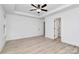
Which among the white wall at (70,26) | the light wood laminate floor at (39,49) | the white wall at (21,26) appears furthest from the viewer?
the white wall at (21,26)

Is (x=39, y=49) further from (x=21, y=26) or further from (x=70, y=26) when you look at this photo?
(x=21, y=26)

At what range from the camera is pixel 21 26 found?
272 inches

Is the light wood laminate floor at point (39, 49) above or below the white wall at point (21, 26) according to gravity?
below

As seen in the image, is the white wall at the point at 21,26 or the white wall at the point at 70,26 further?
the white wall at the point at 21,26

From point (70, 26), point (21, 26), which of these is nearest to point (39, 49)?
point (70, 26)

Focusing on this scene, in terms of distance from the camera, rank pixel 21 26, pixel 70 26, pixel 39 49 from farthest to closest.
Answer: pixel 21 26 < pixel 70 26 < pixel 39 49

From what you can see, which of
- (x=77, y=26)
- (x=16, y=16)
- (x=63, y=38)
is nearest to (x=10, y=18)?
(x=16, y=16)

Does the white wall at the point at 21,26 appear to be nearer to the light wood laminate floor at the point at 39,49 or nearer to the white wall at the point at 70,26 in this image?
the light wood laminate floor at the point at 39,49

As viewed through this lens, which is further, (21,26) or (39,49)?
(21,26)

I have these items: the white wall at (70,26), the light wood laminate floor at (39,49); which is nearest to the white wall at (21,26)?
the light wood laminate floor at (39,49)

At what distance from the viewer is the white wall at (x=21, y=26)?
19.6ft

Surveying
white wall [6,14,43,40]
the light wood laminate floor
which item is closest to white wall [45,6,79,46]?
the light wood laminate floor

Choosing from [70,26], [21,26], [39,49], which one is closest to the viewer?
[39,49]

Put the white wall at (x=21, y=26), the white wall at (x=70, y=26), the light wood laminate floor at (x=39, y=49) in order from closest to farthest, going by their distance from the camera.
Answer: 1. the light wood laminate floor at (x=39, y=49)
2. the white wall at (x=70, y=26)
3. the white wall at (x=21, y=26)
